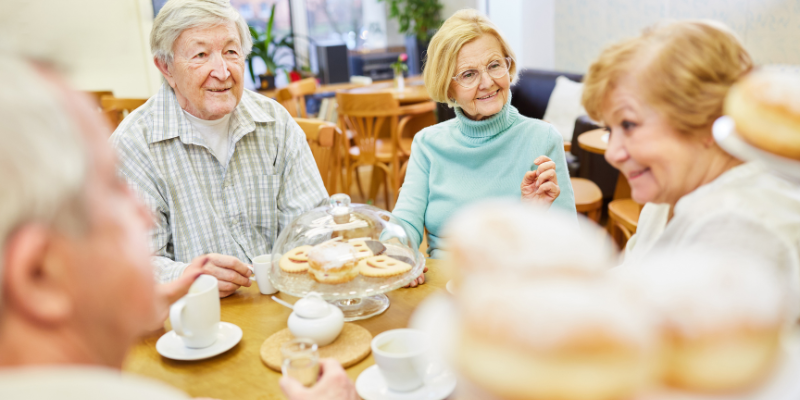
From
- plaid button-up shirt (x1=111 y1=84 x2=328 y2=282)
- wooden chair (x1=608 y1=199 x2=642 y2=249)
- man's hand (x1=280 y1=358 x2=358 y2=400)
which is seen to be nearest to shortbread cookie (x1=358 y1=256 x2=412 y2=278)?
man's hand (x1=280 y1=358 x2=358 y2=400)

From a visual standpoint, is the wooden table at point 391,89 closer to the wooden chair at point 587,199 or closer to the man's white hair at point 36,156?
the wooden chair at point 587,199

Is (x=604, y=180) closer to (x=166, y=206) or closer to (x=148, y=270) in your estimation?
(x=166, y=206)

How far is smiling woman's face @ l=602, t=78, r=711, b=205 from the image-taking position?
0.70 metres

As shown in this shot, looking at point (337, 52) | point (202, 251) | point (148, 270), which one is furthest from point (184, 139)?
point (337, 52)

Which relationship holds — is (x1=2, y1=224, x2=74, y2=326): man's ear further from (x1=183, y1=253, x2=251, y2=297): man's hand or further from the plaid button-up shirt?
the plaid button-up shirt

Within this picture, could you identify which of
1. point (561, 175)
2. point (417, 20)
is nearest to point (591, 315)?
point (561, 175)

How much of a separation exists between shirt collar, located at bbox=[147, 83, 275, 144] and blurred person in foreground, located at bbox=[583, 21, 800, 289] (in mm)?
1181

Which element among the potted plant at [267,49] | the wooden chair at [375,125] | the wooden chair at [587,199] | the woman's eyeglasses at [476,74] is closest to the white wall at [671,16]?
the wooden chair at [587,199]

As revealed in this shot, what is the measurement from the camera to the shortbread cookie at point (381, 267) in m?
1.17

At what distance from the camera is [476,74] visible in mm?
1796

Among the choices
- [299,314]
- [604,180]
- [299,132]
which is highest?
[299,132]

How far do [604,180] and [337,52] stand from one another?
320 cm

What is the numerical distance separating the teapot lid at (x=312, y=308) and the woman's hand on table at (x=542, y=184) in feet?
2.37

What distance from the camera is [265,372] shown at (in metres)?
0.96
